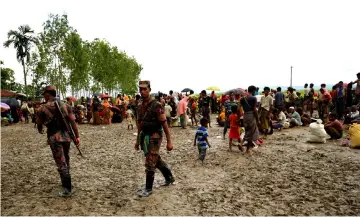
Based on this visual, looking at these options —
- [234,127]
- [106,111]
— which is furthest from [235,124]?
[106,111]

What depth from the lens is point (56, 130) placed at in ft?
16.6

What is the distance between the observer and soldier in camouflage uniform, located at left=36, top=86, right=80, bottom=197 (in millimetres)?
5004

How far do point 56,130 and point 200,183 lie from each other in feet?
8.90

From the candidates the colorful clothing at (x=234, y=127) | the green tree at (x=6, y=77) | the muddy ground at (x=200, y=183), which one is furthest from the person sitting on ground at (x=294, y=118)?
the green tree at (x=6, y=77)

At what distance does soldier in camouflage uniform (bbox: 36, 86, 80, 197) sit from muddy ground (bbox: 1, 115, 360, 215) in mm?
442

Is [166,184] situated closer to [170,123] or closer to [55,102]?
[55,102]

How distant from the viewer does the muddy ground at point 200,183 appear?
4586mm

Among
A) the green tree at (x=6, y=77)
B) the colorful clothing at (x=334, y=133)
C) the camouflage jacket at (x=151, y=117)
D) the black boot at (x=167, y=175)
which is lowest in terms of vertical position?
the black boot at (x=167, y=175)

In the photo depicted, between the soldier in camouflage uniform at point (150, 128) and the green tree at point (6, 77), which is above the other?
the green tree at point (6, 77)

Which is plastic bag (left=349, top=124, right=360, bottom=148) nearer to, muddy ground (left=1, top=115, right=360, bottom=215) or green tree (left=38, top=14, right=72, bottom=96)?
muddy ground (left=1, top=115, right=360, bottom=215)

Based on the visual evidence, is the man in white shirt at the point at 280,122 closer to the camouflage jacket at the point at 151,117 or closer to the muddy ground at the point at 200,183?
the muddy ground at the point at 200,183

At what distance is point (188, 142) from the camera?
10.7 meters

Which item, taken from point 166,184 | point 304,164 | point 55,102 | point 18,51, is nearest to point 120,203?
point 166,184

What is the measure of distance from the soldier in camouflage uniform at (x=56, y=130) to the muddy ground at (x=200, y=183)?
1.45 feet
